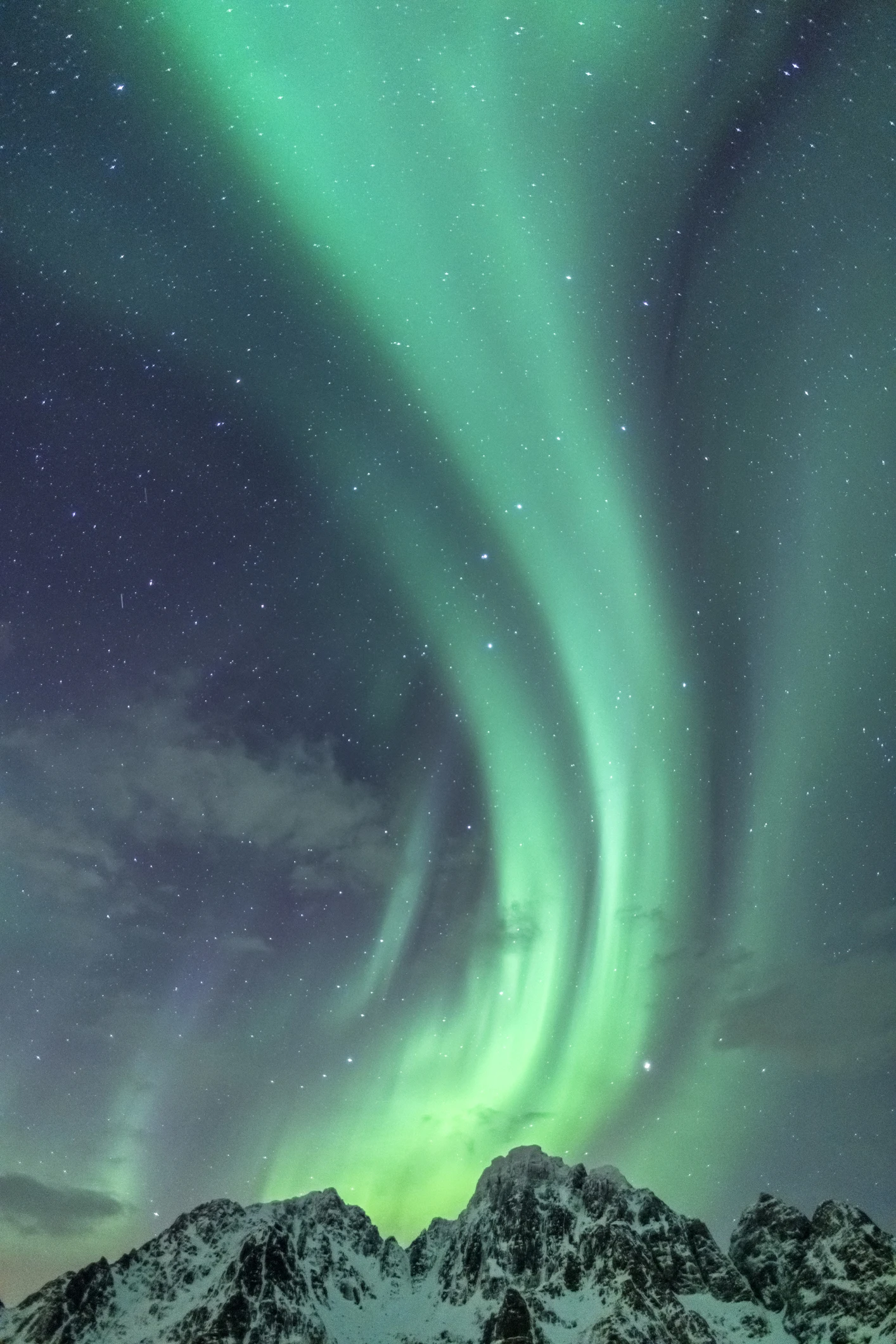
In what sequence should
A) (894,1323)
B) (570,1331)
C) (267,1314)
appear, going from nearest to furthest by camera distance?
(894,1323) < (570,1331) < (267,1314)

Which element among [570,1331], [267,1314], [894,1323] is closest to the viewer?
[894,1323]

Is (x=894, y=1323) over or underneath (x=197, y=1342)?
underneath

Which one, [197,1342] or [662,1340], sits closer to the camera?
[662,1340]

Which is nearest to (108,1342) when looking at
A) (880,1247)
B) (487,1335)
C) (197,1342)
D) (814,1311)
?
(197,1342)

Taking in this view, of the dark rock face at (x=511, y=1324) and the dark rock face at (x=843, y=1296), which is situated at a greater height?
the dark rock face at (x=511, y=1324)

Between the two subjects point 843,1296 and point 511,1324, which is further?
point 843,1296

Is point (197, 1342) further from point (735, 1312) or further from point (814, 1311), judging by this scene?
point (814, 1311)

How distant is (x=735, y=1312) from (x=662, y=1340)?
2901 centimetres

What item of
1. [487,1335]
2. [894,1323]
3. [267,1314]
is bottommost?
[894,1323]

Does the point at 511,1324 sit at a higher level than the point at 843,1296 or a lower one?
higher

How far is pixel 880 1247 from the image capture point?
19750 centimetres

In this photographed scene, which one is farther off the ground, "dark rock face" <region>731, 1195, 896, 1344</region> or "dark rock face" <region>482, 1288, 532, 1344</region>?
"dark rock face" <region>482, 1288, 532, 1344</region>

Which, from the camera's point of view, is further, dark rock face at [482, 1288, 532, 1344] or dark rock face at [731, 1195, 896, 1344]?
dark rock face at [482, 1288, 532, 1344]

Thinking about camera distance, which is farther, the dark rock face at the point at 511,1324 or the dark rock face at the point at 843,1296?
the dark rock face at the point at 511,1324
